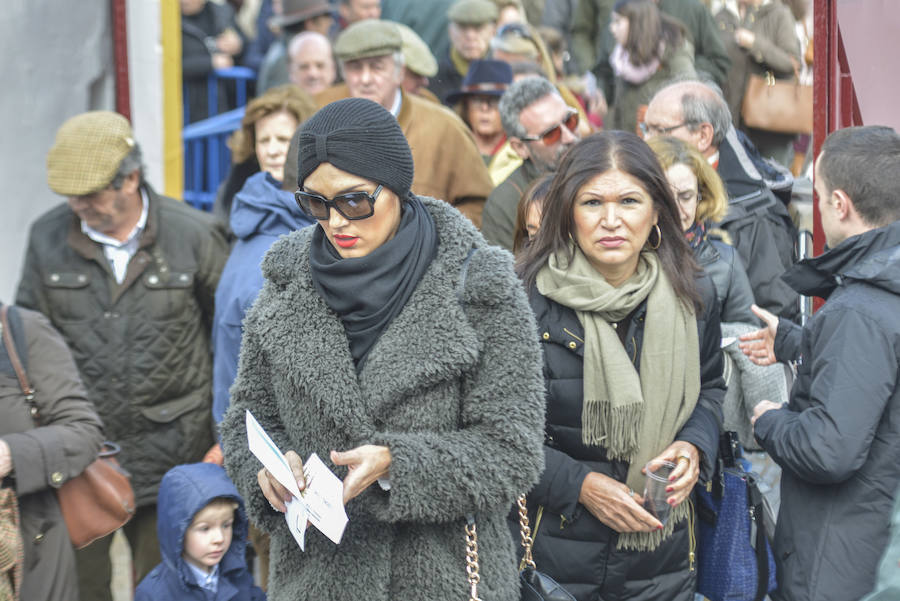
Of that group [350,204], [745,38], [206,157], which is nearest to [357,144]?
[350,204]

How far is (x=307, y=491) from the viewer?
2.65 m

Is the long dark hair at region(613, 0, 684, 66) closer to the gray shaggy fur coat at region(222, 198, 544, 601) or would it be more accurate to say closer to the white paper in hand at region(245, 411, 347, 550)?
the gray shaggy fur coat at region(222, 198, 544, 601)

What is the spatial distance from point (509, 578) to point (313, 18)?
293 inches

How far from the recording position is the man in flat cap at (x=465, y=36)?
8.35 meters

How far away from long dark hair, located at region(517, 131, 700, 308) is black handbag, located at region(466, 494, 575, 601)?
0.78m

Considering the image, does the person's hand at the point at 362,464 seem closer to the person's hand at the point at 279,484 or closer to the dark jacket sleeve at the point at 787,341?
the person's hand at the point at 279,484

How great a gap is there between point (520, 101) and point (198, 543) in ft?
8.55

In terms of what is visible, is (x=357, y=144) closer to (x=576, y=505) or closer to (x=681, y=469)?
(x=576, y=505)

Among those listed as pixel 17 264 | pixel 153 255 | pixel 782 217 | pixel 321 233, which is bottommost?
pixel 17 264

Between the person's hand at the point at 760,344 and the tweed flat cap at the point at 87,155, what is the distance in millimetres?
2748

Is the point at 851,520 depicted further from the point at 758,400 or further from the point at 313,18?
the point at 313,18

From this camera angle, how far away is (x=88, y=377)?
194 inches

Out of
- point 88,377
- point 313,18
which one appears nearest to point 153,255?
point 88,377

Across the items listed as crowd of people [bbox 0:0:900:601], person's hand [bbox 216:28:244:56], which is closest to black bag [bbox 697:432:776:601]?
crowd of people [bbox 0:0:900:601]
